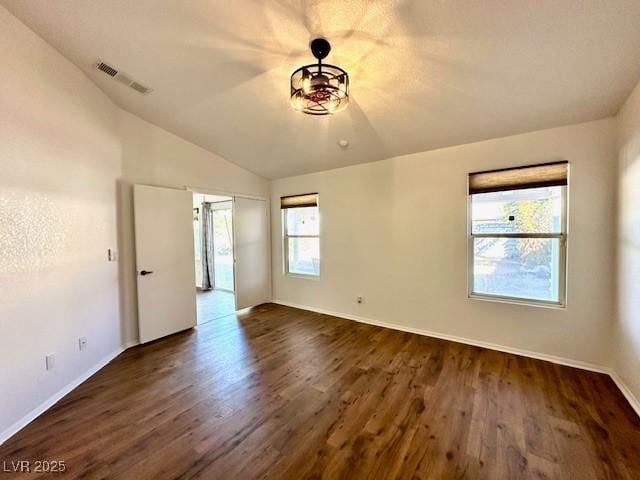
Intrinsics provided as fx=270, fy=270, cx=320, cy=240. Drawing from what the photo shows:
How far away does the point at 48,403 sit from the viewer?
2.19 m

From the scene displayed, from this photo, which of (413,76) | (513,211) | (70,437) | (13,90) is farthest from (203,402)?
(513,211)

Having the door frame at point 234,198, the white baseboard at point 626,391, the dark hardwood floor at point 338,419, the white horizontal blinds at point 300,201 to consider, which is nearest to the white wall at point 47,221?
the dark hardwood floor at point 338,419

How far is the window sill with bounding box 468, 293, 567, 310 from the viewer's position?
283 centimetres

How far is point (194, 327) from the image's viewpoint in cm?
401

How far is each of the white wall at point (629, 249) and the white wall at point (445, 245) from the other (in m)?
0.18

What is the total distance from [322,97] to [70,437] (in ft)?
9.82

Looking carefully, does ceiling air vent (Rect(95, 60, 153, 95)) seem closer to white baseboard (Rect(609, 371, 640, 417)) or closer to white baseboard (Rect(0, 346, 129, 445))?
white baseboard (Rect(0, 346, 129, 445))

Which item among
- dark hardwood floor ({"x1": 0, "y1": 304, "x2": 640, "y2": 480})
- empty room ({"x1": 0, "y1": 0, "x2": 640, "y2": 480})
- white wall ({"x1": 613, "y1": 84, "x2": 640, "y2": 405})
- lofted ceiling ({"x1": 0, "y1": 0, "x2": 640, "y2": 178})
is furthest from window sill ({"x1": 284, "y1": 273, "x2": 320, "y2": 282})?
white wall ({"x1": 613, "y1": 84, "x2": 640, "y2": 405})

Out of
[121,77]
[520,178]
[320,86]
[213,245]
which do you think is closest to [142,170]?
[121,77]

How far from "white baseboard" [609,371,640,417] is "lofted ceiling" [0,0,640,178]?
7.92 ft

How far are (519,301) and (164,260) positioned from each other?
14.5ft

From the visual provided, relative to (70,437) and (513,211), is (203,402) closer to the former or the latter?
(70,437)

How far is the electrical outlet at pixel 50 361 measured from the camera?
2.21 m

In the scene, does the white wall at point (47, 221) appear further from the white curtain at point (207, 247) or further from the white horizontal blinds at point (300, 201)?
the white curtain at point (207, 247)
